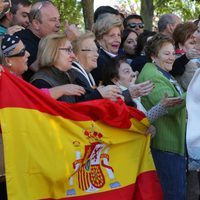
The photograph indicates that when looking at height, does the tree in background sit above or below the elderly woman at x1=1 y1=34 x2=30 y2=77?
below

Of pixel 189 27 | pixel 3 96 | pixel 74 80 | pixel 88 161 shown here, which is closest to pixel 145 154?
pixel 88 161

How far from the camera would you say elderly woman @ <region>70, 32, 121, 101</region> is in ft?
14.0

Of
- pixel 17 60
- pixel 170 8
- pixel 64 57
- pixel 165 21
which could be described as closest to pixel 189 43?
pixel 165 21

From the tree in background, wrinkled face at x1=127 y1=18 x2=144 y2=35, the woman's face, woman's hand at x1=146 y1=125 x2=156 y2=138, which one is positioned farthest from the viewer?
the tree in background

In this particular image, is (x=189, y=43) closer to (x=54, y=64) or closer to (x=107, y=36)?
(x=107, y=36)

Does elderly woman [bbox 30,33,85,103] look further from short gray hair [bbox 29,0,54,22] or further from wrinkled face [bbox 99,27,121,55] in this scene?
wrinkled face [bbox 99,27,121,55]

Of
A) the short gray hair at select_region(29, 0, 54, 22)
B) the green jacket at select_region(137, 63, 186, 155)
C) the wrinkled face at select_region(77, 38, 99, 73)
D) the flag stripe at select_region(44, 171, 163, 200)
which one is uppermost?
the short gray hair at select_region(29, 0, 54, 22)

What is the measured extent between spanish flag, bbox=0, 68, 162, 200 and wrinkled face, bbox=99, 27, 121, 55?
46.9 inches

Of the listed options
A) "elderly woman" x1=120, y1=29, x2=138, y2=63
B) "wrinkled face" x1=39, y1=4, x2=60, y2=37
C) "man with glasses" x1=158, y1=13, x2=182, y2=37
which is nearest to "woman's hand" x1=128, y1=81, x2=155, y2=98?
"wrinkled face" x1=39, y1=4, x2=60, y2=37

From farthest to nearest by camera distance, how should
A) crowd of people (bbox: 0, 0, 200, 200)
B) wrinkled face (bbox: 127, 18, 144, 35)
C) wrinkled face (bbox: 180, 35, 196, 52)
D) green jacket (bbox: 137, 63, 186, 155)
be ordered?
wrinkled face (bbox: 127, 18, 144, 35), wrinkled face (bbox: 180, 35, 196, 52), green jacket (bbox: 137, 63, 186, 155), crowd of people (bbox: 0, 0, 200, 200)

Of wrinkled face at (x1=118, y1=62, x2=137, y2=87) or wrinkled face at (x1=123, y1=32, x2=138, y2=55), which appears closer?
wrinkled face at (x1=118, y1=62, x2=137, y2=87)

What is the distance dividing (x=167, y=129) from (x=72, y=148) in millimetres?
1295

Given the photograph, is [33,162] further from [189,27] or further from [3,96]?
[189,27]

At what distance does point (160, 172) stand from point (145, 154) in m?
0.50
